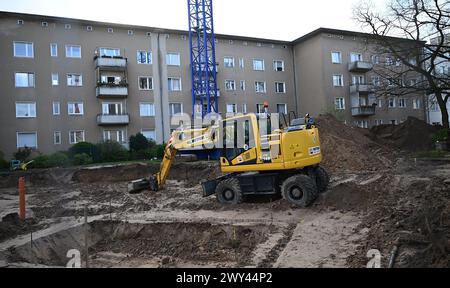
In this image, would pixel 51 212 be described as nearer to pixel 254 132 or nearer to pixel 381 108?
pixel 254 132

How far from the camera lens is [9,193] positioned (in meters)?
18.0

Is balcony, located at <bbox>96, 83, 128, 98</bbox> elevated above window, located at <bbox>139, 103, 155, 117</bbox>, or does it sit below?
above

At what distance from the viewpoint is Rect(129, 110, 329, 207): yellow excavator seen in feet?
33.5

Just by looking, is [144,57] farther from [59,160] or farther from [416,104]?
[416,104]

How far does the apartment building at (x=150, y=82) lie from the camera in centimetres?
2780

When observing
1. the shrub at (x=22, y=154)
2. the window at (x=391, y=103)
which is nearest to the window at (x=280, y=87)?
the window at (x=391, y=103)

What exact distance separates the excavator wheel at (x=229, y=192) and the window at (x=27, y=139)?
21461 mm

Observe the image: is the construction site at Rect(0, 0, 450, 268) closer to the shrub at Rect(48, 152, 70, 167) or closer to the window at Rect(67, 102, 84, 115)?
the window at Rect(67, 102, 84, 115)

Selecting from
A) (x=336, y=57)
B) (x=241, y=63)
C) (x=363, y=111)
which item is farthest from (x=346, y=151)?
(x=363, y=111)

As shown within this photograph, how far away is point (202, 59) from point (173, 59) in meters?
Answer: 2.62

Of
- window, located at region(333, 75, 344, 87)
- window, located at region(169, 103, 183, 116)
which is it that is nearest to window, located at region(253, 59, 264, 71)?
window, located at region(333, 75, 344, 87)

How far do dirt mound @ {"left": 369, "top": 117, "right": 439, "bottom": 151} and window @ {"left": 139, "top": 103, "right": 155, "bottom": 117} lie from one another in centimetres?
1833

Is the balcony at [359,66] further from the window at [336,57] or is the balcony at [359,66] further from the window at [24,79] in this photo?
the window at [24,79]

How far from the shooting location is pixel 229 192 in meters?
11.3
